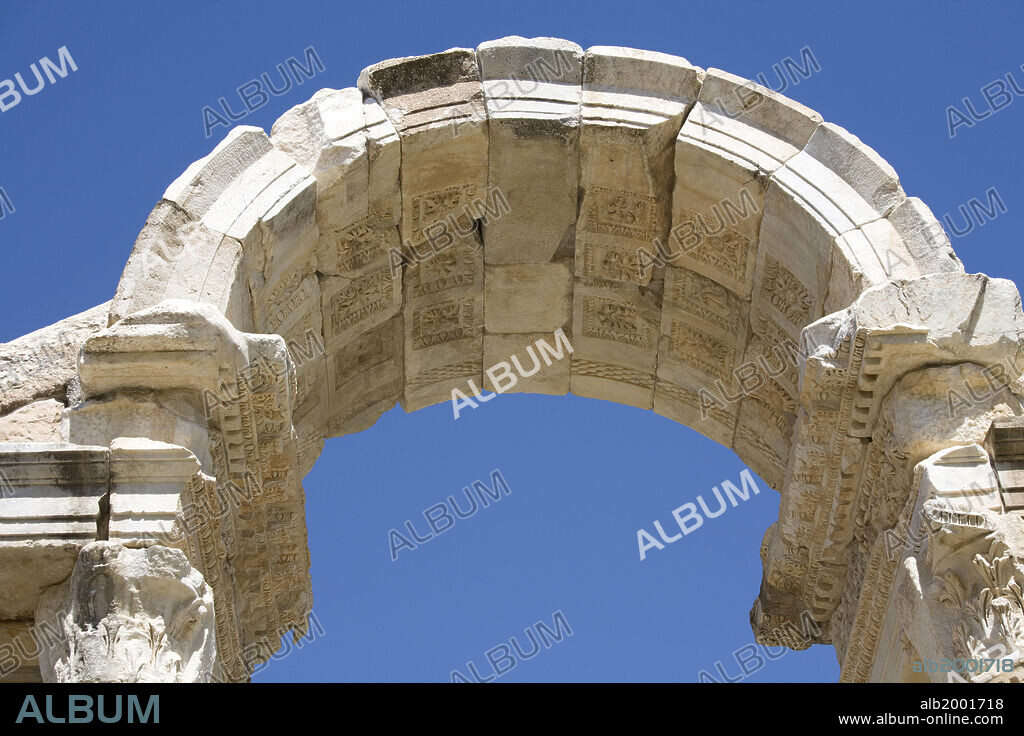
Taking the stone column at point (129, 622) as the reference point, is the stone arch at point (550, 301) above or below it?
above

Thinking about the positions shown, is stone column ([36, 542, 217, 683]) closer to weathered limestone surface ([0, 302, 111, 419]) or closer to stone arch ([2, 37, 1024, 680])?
stone arch ([2, 37, 1024, 680])

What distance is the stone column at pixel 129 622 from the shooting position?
7.73m

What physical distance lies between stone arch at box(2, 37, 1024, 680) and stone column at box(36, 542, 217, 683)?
0.25m

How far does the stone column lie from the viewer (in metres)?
7.73

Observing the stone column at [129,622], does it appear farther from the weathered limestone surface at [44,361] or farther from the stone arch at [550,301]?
the weathered limestone surface at [44,361]

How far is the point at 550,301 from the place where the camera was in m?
12.0

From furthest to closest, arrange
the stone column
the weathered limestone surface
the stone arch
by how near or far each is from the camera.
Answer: the weathered limestone surface
the stone arch
the stone column

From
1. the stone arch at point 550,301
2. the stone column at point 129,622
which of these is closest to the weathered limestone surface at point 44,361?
the stone arch at point 550,301

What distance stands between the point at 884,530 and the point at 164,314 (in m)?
4.04

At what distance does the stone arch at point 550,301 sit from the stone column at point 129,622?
0.83 ft

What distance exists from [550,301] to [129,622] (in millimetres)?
4811

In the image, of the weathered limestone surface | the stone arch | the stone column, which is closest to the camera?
the stone column

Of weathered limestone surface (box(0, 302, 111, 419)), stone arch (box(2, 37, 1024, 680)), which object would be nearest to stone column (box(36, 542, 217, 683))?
stone arch (box(2, 37, 1024, 680))

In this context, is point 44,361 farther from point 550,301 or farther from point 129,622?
point 550,301
